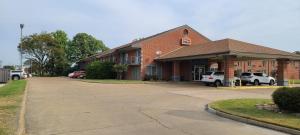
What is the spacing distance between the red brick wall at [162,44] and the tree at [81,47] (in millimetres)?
49129

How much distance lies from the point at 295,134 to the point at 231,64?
2047 centimetres

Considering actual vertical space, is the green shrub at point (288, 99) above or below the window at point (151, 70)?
below

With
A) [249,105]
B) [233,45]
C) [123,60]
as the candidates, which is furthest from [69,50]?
[249,105]

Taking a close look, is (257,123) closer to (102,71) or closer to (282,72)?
(282,72)

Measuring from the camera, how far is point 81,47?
289ft

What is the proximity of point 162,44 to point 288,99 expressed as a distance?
1229 inches

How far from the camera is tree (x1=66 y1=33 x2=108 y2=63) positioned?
8712 cm

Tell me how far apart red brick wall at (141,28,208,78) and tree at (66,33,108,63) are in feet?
161

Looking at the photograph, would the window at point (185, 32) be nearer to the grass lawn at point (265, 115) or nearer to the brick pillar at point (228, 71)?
the brick pillar at point (228, 71)

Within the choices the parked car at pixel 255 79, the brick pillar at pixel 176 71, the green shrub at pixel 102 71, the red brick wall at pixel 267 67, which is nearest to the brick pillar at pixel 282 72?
the parked car at pixel 255 79

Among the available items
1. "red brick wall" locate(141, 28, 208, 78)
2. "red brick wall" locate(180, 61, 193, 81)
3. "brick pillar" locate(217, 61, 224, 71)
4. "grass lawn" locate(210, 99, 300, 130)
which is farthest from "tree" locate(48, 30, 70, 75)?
"grass lawn" locate(210, 99, 300, 130)

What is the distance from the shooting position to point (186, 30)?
144 feet

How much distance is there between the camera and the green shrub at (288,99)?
10.8 m

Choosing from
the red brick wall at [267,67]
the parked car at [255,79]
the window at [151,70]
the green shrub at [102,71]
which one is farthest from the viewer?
the red brick wall at [267,67]
